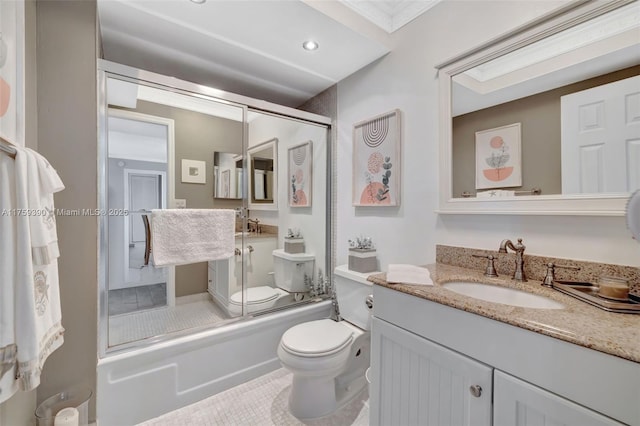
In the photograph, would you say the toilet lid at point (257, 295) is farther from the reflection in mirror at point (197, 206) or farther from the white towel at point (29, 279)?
the white towel at point (29, 279)

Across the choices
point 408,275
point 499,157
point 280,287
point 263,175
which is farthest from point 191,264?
point 499,157

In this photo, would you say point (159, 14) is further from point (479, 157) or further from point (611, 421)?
point (611, 421)

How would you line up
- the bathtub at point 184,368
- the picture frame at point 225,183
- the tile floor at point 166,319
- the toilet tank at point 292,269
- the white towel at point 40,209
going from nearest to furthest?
the white towel at point 40,209 → the bathtub at point 184,368 → the tile floor at point 166,319 → the picture frame at point 225,183 → the toilet tank at point 292,269

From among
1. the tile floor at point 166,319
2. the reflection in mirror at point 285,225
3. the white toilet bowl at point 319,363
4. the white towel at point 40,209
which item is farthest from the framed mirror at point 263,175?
the white towel at point 40,209

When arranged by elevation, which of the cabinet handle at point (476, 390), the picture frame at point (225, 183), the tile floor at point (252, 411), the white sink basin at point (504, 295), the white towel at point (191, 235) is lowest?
the tile floor at point (252, 411)

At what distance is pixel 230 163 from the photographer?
1.90m

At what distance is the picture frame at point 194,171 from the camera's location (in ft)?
5.65

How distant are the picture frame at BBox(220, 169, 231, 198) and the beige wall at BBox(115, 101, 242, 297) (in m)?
0.06

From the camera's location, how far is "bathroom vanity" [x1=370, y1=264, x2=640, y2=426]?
61 centimetres

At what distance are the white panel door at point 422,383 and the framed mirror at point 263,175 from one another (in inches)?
51.1

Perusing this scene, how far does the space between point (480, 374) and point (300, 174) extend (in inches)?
73.0

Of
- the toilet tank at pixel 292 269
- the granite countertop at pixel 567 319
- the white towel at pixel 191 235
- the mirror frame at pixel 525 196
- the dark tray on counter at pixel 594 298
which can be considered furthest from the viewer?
the toilet tank at pixel 292 269

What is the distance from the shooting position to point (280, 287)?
7.14 feet

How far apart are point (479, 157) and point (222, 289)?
1839mm
